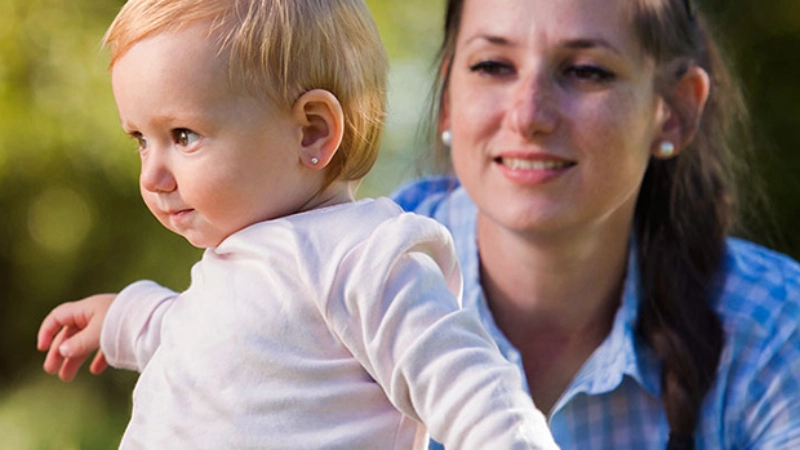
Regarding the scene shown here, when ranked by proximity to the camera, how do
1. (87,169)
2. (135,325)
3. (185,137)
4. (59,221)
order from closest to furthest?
1. (185,137)
2. (135,325)
3. (87,169)
4. (59,221)

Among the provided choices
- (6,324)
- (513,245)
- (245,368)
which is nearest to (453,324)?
(245,368)

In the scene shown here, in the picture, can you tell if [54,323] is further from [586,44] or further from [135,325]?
[586,44]

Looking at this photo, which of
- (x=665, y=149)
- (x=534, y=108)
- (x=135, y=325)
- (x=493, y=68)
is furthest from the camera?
(x=665, y=149)

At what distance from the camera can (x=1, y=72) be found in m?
3.46

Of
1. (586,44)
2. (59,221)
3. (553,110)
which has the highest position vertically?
(586,44)

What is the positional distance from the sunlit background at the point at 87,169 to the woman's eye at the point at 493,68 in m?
1.17

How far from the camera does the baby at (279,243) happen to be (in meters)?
1.10

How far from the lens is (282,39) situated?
114 centimetres

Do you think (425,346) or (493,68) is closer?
(425,346)

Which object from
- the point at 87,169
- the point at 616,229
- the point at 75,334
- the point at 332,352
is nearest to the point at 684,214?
the point at 616,229

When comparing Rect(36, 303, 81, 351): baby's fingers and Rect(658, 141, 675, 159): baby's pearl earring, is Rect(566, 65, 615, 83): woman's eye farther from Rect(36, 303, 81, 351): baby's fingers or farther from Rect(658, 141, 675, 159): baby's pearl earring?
Rect(36, 303, 81, 351): baby's fingers

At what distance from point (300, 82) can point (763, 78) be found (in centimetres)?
305

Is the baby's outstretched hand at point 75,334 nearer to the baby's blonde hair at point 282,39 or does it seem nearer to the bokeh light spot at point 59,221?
the baby's blonde hair at point 282,39

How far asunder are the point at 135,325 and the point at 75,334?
0.65 ft
